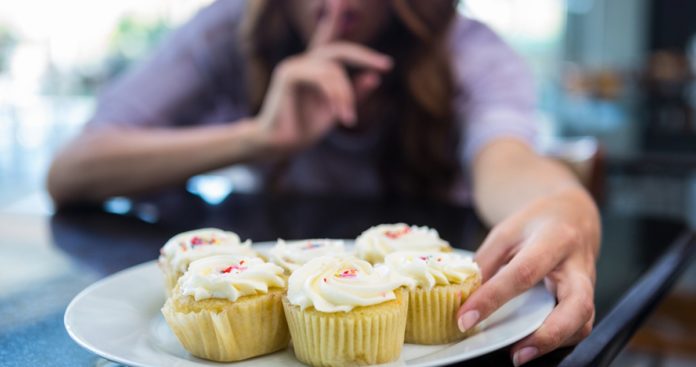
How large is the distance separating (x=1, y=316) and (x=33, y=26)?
22.1ft

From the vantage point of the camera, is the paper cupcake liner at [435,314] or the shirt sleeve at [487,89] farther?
the shirt sleeve at [487,89]

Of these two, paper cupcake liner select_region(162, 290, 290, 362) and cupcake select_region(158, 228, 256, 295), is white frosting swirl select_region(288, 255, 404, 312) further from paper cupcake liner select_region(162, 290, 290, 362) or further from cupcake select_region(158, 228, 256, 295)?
cupcake select_region(158, 228, 256, 295)

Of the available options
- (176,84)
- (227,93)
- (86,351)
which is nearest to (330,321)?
(86,351)

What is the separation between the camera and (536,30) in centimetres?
819

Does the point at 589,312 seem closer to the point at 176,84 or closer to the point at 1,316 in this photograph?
the point at 1,316

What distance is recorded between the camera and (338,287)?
2.22 ft

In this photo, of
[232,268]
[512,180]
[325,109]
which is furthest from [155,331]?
[325,109]

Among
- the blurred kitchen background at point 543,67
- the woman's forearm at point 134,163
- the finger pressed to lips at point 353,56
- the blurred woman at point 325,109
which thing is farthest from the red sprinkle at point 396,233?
the blurred kitchen background at point 543,67

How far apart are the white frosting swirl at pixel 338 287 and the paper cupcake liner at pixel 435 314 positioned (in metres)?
0.04

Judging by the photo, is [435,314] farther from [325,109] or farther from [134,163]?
[134,163]

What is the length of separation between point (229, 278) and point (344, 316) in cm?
12

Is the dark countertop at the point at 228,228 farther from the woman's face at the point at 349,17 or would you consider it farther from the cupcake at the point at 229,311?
the woman's face at the point at 349,17

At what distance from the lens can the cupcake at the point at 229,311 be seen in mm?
663

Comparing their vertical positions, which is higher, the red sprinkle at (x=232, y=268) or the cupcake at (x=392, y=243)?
the red sprinkle at (x=232, y=268)
